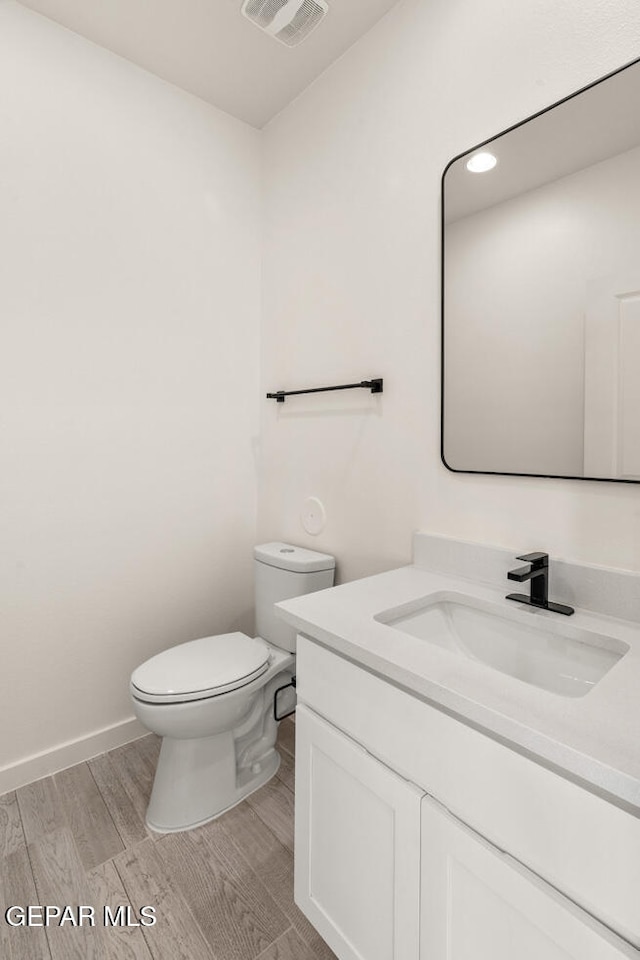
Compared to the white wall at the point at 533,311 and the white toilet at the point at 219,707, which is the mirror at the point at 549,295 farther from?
the white toilet at the point at 219,707

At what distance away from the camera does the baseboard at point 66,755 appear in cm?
162

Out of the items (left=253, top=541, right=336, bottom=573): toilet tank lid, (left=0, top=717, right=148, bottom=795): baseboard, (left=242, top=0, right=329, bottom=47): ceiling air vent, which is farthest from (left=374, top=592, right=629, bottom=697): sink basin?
(left=242, top=0, right=329, bottom=47): ceiling air vent

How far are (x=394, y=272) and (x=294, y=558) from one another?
41.5 inches

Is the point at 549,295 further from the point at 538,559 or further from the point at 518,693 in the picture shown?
the point at 518,693

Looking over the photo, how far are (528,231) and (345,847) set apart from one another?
1.49 metres

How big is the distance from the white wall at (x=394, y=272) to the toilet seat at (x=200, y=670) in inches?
18.4

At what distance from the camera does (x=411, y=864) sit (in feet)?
2.78

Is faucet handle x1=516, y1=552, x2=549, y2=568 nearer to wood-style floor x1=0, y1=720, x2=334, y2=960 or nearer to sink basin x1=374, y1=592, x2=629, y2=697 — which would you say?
sink basin x1=374, y1=592, x2=629, y2=697

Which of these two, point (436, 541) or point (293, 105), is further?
point (293, 105)

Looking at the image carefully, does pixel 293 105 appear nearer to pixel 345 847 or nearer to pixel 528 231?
pixel 528 231

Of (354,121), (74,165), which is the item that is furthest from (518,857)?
(74,165)

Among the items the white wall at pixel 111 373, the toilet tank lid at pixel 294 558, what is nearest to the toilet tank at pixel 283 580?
the toilet tank lid at pixel 294 558

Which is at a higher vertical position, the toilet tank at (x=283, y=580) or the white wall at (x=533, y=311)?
the white wall at (x=533, y=311)

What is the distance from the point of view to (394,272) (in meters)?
Answer: 1.55
